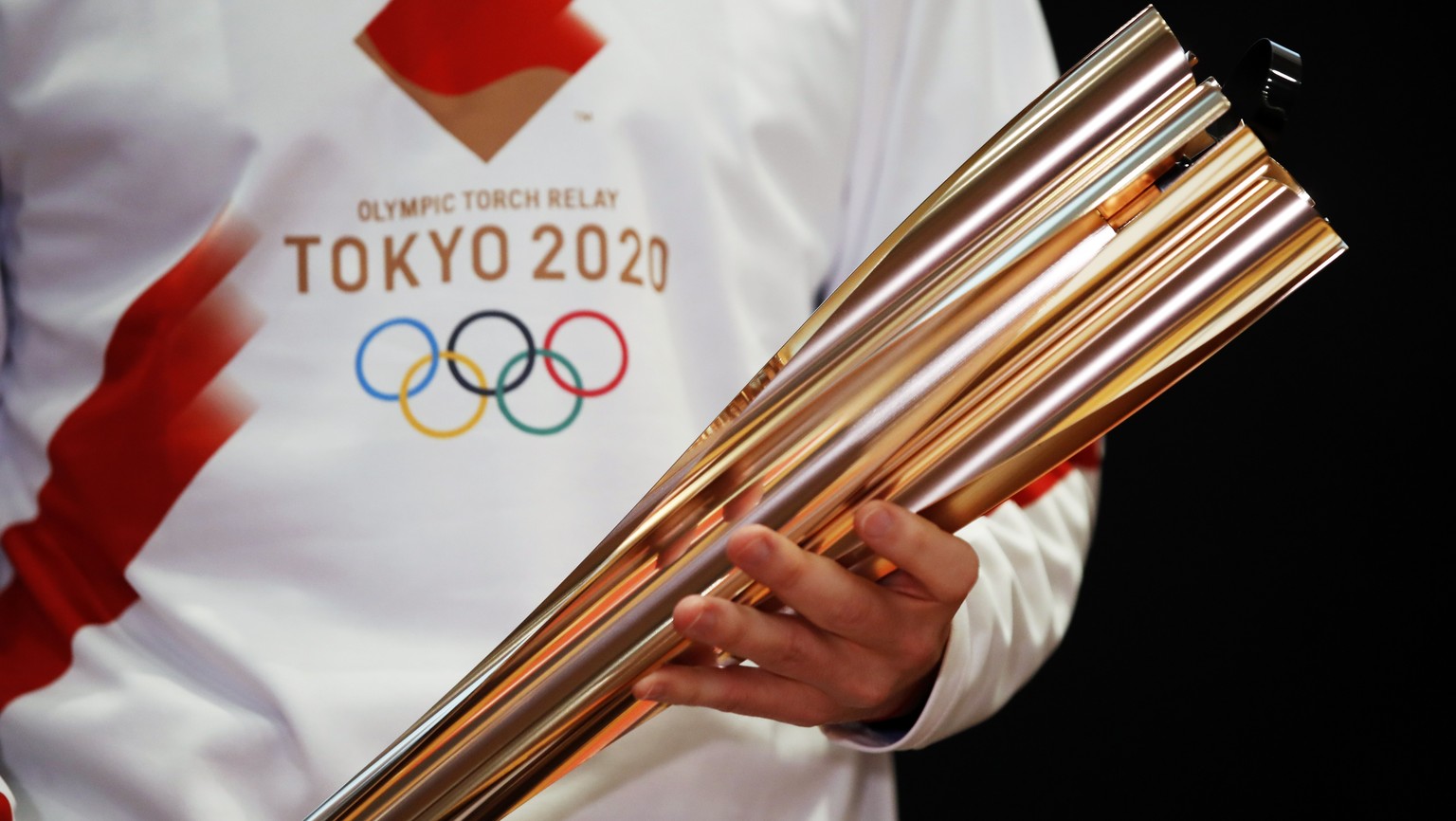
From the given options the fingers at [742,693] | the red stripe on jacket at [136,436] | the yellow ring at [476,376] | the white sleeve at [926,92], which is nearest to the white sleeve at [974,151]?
the white sleeve at [926,92]

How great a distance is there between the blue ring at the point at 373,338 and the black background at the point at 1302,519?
629 mm

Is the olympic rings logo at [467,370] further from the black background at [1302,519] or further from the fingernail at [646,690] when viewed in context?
the black background at [1302,519]

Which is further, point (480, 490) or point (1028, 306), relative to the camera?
point (480, 490)

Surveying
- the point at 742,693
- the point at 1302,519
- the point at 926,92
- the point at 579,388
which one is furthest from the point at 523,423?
the point at 1302,519

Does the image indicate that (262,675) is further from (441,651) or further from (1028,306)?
(1028,306)

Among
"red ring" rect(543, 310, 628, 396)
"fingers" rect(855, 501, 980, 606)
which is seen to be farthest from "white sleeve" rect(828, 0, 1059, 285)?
"fingers" rect(855, 501, 980, 606)

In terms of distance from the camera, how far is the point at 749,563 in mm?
440

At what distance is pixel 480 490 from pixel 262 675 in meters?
0.12

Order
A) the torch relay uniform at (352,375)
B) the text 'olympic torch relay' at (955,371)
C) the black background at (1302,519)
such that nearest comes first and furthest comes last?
1. the text 'olympic torch relay' at (955,371)
2. the torch relay uniform at (352,375)
3. the black background at (1302,519)

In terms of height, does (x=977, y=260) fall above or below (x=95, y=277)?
below

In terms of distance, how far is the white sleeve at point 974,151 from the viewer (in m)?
0.65

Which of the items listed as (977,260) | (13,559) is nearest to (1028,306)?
(977,260)

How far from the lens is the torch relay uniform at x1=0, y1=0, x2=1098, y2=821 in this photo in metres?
0.60

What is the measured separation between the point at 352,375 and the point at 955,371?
303mm
